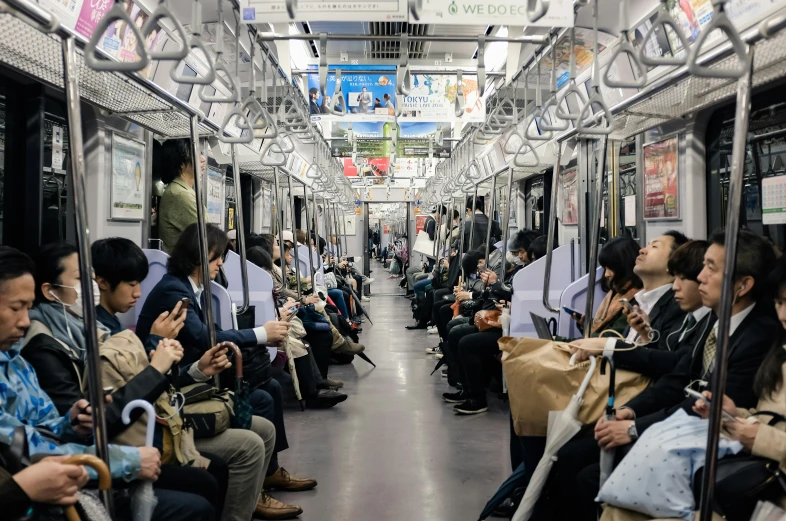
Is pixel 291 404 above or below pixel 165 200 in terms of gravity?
below

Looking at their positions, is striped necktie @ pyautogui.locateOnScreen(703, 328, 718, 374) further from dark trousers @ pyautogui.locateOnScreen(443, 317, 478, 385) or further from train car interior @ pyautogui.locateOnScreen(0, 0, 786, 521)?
dark trousers @ pyautogui.locateOnScreen(443, 317, 478, 385)

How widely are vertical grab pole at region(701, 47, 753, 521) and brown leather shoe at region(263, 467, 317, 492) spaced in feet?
7.79

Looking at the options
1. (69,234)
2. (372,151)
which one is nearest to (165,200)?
(69,234)

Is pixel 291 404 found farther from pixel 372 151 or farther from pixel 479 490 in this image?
pixel 372 151

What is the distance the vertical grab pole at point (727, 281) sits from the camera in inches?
77.7

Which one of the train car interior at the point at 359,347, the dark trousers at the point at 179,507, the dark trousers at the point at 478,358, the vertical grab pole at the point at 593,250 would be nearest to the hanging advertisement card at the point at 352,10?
the train car interior at the point at 359,347

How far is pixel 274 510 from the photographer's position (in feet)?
11.5

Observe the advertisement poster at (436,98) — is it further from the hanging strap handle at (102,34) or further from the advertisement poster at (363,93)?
the hanging strap handle at (102,34)

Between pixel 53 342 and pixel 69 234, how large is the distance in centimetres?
201

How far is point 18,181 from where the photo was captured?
3.83m

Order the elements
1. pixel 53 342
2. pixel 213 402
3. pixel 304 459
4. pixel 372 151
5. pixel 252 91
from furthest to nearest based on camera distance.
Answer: pixel 372 151 → pixel 304 459 → pixel 252 91 → pixel 213 402 → pixel 53 342

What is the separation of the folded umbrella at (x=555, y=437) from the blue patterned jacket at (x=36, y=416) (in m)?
1.45

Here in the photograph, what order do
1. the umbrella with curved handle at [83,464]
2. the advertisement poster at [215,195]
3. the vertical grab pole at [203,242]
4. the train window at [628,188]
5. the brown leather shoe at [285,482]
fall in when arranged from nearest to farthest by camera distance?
the umbrella with curved handle at [83,464], the vertical grab pole at [203,242], the brown leather shoe at [285,482], the train window at [628,188], the advertisement poster at [215,195]

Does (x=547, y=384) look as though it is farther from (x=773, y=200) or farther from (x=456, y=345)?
(x=456, y=345)
